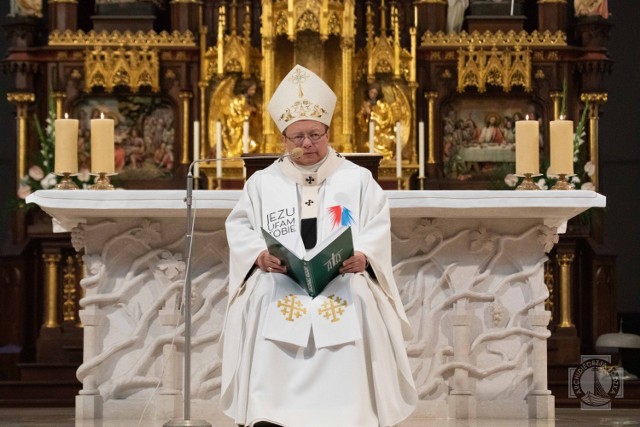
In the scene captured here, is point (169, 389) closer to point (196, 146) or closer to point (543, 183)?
point (196, 146)

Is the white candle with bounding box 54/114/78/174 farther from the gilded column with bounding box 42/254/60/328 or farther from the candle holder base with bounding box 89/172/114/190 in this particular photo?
the gilded column with bounding box 42/254/60/328

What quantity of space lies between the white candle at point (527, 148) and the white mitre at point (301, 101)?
6.57 feet

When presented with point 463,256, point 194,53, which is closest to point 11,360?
point 194,53

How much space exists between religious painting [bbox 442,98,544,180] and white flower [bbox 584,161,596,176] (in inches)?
22.4

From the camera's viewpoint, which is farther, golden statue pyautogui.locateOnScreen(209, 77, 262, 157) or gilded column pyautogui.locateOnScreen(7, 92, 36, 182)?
gilded column pyautogui.locateOnScreen(7, 92, 36, 182)

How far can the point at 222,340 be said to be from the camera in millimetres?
7453

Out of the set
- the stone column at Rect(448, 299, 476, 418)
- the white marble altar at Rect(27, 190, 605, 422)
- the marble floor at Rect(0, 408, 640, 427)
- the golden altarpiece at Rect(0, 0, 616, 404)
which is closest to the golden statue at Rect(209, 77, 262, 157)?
the golden altarpiece at Rect(0, 0, 616, 404)

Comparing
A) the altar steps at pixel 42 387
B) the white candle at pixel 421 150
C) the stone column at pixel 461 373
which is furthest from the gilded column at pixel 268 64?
the stone column at pixel 461 373

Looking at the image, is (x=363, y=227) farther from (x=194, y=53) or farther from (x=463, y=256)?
(x=194, y=53)

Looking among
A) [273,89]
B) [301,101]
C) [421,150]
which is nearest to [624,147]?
[421,150]

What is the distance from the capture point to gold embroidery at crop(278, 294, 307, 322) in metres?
6.83

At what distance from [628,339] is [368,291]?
532cm

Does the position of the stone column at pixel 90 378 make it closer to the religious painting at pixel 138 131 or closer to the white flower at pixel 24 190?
the white flower at pixel 24 190

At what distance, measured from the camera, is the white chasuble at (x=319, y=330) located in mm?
6742
